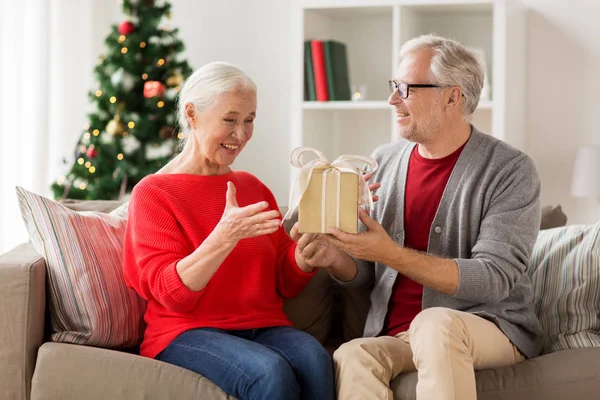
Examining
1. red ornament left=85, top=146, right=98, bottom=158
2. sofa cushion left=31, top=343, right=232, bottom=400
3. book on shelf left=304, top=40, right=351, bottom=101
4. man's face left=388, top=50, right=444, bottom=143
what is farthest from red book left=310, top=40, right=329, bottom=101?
sofa cushion left=31, top=343, right=232, bottom=400

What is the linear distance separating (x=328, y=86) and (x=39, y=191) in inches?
59.4

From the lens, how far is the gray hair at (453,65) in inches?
91.4

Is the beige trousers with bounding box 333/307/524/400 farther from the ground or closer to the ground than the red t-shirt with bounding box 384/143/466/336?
closer to the ground

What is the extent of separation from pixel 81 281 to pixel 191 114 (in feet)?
1.72

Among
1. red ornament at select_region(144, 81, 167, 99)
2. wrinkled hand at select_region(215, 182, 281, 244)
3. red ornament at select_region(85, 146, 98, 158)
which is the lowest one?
wrinkled hand at select_region(215, 182, 281, 244)

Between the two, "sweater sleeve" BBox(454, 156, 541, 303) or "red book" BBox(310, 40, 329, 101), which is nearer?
"sweater sleeve" BBox(454, 156, 541, 303)

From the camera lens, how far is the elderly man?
Result: 6.79 ft

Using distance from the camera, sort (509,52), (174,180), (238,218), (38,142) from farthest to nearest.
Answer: (38,142)
(509,52)
(174,180)
(238,218)

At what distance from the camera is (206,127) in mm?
2260

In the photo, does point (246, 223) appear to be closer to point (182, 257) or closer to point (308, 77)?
point (182, 257)

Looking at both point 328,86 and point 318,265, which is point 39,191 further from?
point 318,265

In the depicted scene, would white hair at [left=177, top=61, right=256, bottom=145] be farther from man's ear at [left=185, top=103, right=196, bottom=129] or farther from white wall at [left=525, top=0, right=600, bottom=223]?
white wall at [left=525, top=0, right=600, bottom=223]

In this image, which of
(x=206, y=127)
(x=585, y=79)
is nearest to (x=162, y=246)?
(x=206, y=127)

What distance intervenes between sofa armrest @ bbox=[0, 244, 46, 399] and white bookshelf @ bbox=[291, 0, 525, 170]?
2.06 metres
